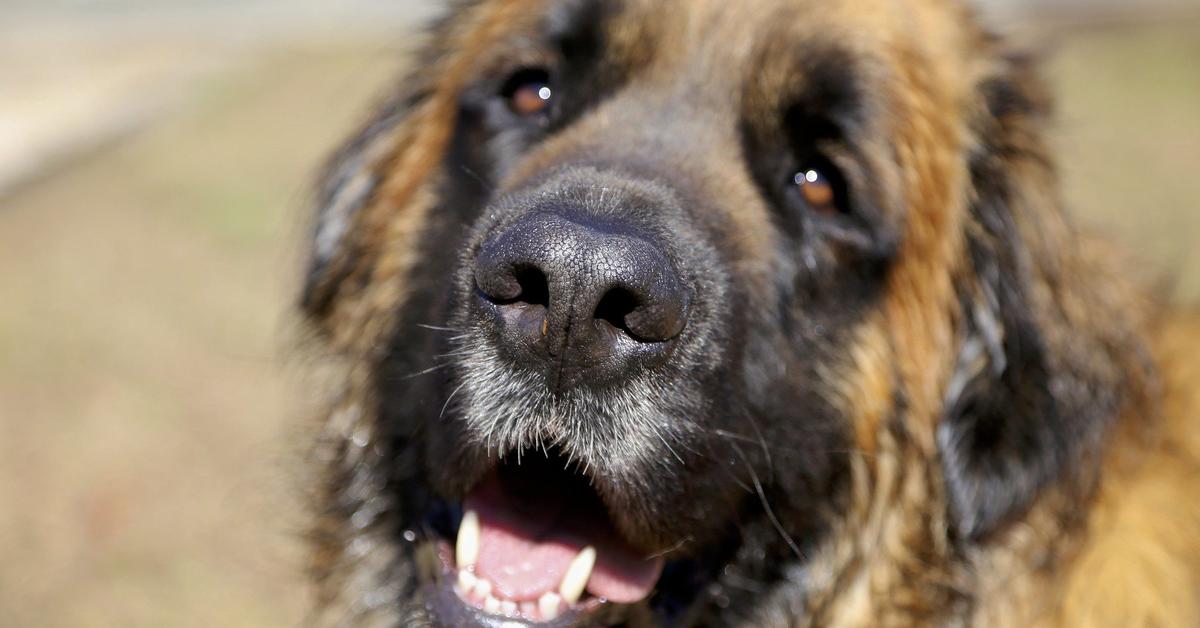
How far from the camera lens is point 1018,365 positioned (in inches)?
116

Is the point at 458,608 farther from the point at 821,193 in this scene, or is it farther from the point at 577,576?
the point at 821,193

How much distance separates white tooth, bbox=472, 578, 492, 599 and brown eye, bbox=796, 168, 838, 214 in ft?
3.90

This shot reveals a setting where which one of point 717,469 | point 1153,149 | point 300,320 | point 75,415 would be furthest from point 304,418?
point 1153,149

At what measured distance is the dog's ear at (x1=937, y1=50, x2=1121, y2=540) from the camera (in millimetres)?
2936

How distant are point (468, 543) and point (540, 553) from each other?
0.54 ft

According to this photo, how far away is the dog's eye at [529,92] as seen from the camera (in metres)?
3.09

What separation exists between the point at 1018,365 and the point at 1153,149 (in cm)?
648

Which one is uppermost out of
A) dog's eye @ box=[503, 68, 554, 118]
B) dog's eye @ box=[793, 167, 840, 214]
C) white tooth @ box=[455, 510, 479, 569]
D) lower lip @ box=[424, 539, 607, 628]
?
dog's eye @ box=[503, 68, 554, 118]

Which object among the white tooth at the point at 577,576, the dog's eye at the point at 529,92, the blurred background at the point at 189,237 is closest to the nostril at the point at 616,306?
the white tooth at the point at 577,576

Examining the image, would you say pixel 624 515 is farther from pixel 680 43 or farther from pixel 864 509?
pixel 680 43

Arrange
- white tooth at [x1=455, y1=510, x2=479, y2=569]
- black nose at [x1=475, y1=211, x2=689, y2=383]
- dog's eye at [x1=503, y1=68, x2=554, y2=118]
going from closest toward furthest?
black nose at [x1=475, y1=211, x2=689, y2=383] < white tooth at [x1=455, y1=510, x2=479, y2=569] < dog's eye at [x1=503, y1=68, x2=554, y2=118]

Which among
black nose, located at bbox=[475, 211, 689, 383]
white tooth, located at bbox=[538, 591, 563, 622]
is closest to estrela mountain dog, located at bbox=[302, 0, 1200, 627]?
white tooth, located at bbox=[538, 591, 563, 622]

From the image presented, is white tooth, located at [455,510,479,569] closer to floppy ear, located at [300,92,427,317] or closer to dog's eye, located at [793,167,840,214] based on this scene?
floppy ear, located at [300,92,427,317]

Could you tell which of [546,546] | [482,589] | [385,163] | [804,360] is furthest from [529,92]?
[482,589]
